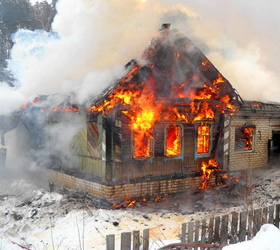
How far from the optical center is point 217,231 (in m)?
5.80

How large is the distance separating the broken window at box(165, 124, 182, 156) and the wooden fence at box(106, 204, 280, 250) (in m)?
5.72

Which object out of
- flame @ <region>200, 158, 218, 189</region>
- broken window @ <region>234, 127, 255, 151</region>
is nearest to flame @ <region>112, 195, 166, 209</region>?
flame @ <region>200, 158, 218, 189</region>

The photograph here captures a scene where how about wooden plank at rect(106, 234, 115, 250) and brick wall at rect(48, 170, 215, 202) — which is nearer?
wooden plank at rect(106, 234, 115, 250)

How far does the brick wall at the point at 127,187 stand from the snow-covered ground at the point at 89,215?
13.1 inches

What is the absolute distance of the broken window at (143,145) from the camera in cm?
1134

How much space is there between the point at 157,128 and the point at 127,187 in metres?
2.31

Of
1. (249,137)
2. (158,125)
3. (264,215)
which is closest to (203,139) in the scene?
(158,125)

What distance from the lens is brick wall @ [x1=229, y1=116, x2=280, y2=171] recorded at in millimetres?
15312

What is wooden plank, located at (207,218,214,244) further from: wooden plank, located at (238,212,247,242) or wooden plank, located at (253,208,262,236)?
wooden plank, located at (253,208,262,236)

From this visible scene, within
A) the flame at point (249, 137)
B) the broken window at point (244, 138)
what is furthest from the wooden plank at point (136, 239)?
the flame at point (249, 137)

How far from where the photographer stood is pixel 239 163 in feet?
51.2

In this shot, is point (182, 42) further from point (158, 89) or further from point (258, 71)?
point (258, 71)

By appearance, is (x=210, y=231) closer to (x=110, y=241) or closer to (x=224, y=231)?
(x=224, y=231)

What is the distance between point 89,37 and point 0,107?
492cm
